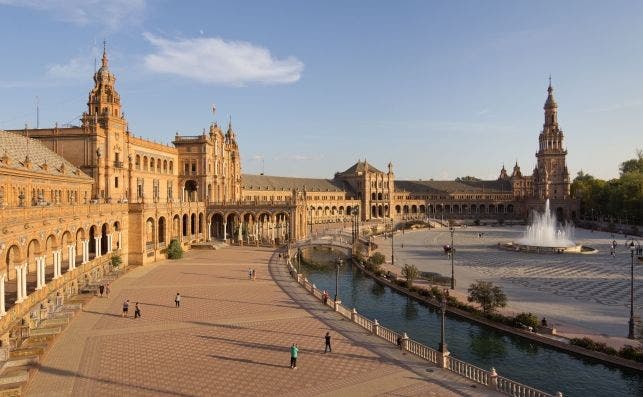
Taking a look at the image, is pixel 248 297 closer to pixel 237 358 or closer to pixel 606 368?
pixel 237 358

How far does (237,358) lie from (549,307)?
26.3 meters

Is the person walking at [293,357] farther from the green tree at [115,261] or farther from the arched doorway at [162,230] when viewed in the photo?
the arched doorway at [162,230]

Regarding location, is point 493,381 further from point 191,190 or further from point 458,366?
point 191,190

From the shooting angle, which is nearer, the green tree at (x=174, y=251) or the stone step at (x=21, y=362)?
the stone step at (x=21, y=362)

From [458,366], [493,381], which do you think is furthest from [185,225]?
[493,381]

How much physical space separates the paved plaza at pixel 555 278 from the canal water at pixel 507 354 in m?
3.66

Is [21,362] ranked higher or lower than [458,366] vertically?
higher

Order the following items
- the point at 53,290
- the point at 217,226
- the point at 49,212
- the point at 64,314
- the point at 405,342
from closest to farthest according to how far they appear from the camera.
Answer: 1. the point at 405,342
2. the point at 64,314
3. the point at 53,290
4. the point at 49,212
5. the point at 217,226

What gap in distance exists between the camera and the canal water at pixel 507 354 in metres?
24.1

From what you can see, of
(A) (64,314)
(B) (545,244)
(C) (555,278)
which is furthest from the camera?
(B) (545,244)

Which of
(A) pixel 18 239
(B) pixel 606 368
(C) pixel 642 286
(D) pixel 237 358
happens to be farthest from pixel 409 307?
(A) pixel 18 239

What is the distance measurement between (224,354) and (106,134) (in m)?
43.9

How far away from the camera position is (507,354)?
94.5 feet

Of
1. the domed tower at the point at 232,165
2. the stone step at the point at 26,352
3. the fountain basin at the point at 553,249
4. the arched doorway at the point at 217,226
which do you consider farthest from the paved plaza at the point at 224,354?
the domed tower at the point at 232,165
